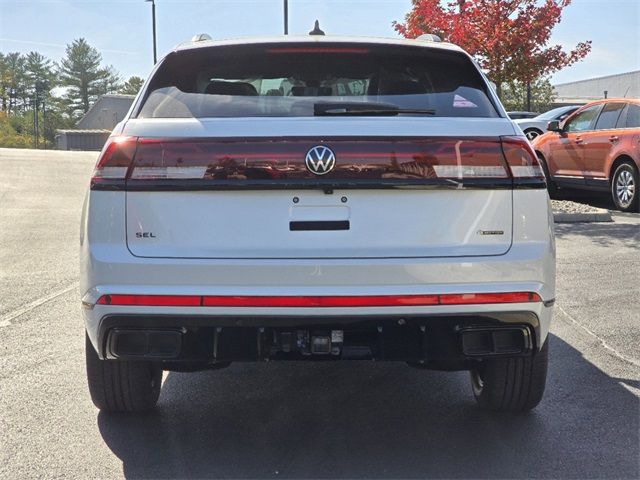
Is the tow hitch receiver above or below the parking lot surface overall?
above

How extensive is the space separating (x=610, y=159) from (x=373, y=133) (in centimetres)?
1031

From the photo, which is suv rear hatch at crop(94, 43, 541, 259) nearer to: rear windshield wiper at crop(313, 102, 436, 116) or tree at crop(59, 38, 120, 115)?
rear windshield wiper at crop(313, 102, 436, 116)

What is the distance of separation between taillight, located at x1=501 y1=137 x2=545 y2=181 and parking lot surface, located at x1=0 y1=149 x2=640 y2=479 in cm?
127

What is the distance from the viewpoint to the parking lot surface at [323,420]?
362 centimetres

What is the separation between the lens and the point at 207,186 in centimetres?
337

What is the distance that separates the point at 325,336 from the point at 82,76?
381 feet

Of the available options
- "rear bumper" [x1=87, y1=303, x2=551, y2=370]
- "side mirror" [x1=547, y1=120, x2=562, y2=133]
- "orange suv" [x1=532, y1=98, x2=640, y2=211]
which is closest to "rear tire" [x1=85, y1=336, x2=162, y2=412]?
"rear bumper" [x1=87, y1=303, x2=551, y2=370]

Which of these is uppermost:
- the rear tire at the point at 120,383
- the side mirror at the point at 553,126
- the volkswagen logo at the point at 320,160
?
the volkswagen logo at the point at 320,160

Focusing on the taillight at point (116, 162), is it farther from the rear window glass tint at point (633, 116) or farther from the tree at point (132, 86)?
the tree at point (132, 86)

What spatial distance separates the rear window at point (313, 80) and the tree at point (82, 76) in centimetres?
11433

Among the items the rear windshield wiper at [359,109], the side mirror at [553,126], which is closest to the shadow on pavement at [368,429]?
the rear windshield wiper at [359,109]

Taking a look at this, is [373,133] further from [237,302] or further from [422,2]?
[422,2]

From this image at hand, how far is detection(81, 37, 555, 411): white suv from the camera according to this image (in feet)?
11.0

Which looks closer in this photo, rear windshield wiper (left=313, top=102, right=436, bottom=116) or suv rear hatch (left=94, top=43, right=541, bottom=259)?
suv rear hatch (left=94, top=43, right=541, bottom=259)
